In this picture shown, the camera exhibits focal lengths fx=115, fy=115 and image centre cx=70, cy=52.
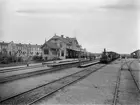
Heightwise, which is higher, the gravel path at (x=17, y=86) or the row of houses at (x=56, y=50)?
the row of houses at (x=56, y=50)

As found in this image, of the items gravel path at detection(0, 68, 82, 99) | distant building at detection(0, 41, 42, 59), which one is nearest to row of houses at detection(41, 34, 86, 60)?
distant building at detection(0, 41, 42, 59)

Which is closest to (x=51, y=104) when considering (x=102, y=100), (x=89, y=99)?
(x=89, y=99)

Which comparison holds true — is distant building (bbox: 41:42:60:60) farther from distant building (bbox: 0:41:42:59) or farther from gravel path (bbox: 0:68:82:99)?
gravel path (bbox: 0:68:82:99)

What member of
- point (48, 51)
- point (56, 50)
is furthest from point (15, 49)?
point (56, 50)

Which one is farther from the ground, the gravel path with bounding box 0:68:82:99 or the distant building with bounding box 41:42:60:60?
the distant building with bounding box 41:42:60:60

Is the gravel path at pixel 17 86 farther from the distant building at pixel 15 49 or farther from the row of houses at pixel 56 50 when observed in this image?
the row of houses at pixel 56 50

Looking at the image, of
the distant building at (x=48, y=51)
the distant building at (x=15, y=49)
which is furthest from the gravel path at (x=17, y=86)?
the distant building at (x=48, y=51)

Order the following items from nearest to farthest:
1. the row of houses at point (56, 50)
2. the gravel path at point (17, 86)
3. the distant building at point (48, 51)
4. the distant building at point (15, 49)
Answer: the gravel path at point (17, 86), the distant building at point (48, 51), the row of houses at point (56, 50), the distant building at point (15, 49)

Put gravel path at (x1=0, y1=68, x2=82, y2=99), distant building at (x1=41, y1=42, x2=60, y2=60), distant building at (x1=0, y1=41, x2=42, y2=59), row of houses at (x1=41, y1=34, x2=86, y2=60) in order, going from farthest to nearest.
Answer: distant building at (x1=0, y1=41, x2=42, y2=59) < row of houses at (x1=41, y1=34, x2=86, y2=60) < distant building at (x1=41, y1=42, x2=60, y2=60) < gravel path at (x1=0, y1=68, x2=82, y2=99)

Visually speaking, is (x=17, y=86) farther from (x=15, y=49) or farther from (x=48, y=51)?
(x=15, y=49)

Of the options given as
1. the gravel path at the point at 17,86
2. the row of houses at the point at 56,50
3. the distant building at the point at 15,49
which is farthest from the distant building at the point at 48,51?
the gravel path at the point at 17,86

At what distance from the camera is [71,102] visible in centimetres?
491

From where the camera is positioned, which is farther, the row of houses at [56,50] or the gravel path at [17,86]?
the row of houses at [56,50]

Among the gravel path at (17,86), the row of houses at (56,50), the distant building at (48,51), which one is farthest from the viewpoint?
the row of houses at (56,50)
